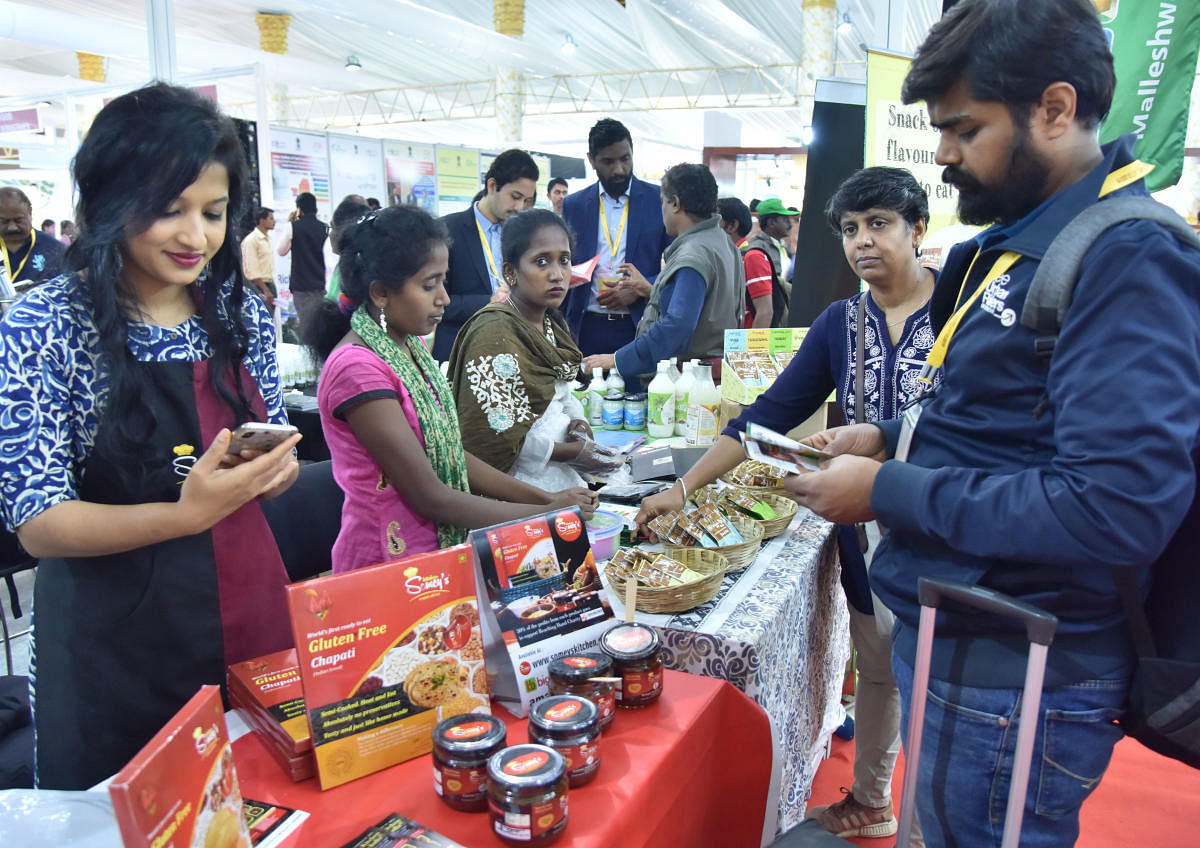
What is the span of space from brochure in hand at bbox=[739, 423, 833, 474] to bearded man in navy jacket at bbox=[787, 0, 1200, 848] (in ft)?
0.10

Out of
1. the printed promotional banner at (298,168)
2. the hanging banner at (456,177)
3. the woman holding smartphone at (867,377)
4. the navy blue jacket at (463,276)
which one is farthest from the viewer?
the hanging banner at (456,177)

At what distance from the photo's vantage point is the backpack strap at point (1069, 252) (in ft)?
3.08

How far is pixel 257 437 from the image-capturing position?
1.18 m

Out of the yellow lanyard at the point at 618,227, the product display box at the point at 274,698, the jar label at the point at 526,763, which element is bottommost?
the product display box at the point at 274,698

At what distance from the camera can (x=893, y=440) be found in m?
1.48

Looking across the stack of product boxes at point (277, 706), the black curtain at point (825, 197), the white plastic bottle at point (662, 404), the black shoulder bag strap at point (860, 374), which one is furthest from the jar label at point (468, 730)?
the black curtain at point (825, 197)

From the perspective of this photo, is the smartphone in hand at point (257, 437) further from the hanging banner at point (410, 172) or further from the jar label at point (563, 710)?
the hanging banner at point (410, 172)

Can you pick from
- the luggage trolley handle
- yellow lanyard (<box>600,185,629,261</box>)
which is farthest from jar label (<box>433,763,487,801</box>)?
yellow lanyard (<box>600,185,629,261</box>)

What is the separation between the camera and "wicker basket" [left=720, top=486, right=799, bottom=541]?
209 centimetres

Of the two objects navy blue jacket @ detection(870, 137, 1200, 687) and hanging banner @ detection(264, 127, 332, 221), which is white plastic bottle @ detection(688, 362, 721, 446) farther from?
hanging banner @ detection(264, 127, 332, 221)

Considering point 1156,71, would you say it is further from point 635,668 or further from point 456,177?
point 456,177

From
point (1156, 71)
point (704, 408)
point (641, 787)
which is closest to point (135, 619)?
point (641, 787)

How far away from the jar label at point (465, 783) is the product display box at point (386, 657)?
13 cm

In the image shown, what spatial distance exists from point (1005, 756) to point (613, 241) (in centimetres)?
313
